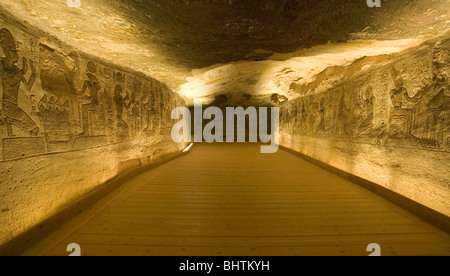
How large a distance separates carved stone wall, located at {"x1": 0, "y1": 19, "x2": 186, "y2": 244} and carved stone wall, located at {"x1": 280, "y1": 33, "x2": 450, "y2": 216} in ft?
17.2

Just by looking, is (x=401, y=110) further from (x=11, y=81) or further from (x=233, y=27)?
(x=11, y=81)

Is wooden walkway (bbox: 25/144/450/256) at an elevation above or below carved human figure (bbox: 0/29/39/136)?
below

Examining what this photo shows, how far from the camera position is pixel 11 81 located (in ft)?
6.50

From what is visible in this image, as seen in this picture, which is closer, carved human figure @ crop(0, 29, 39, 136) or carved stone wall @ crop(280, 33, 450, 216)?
carved human figure @ crop(0, 29, 39, 136)

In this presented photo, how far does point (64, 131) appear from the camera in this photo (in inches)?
105

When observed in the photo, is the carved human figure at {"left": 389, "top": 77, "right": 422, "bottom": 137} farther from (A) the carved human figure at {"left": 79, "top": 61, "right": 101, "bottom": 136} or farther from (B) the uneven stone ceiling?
(A) the carved human figure at {"left": 79, "top": 61, "right": 101, "bottom": 136}

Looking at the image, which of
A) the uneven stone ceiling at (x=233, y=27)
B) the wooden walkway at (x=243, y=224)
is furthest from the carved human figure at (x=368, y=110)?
the wooden walkway at (x=243, y=224)

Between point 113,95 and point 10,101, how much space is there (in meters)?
1.88

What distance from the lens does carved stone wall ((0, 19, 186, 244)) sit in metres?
1.96

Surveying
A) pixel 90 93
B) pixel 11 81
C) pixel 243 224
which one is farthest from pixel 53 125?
pixel 243 224

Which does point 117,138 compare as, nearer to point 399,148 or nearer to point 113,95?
point 113,95

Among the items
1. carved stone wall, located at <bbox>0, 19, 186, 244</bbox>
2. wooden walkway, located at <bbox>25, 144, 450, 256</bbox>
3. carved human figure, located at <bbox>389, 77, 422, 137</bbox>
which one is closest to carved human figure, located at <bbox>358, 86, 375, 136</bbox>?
carved human figure, located at <bbox>389, 77, 422, 137</bbox>

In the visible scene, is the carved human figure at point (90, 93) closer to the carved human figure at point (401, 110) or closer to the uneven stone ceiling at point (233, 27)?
the uneven stone ceiling at point (233, 27)

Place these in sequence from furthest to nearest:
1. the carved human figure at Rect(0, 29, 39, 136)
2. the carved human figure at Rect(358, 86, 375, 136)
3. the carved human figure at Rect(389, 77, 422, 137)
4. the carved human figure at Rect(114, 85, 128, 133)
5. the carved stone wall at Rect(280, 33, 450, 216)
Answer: the carved human figure at Rect(114, 85, 128, 133), the carved human figure at Rect(358, 86, 375, 136), the carved human figure at Rect(389, 77, 422, 137), the carved stone wall at Rect(280, 33, 450, 216), the carved human figure at Rect(0, 29, 39, 136)
